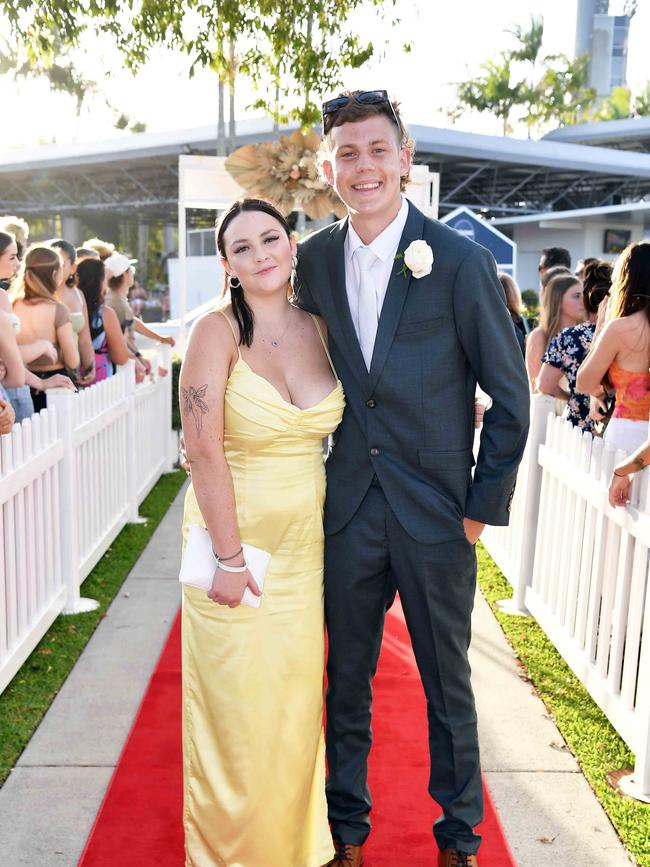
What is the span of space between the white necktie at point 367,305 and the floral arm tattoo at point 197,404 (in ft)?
1.71

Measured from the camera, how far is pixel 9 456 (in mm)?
3977

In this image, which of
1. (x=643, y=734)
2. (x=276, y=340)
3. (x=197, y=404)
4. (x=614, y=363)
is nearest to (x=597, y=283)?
(x=614, y=363)

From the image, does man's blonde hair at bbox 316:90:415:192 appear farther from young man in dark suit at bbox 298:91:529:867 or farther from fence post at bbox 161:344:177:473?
fence post at bbox 161:344:177:473

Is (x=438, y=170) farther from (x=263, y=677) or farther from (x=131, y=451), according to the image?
(x=263, y=677)

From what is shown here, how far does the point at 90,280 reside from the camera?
721 cm

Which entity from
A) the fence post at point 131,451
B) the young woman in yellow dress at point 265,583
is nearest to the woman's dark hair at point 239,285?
the young woman in yellow dress at point 265,583

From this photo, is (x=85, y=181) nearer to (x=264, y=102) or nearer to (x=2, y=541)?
(x=264, y=102)

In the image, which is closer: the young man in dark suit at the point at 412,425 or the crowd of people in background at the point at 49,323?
the young man in dark suit at the point at 412,425

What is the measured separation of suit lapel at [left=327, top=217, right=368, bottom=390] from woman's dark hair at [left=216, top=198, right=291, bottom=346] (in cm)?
21

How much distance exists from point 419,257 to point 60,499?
3153 mm

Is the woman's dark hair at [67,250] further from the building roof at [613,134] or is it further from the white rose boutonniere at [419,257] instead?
the building roof at [613,134]

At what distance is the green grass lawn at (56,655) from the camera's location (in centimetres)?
378

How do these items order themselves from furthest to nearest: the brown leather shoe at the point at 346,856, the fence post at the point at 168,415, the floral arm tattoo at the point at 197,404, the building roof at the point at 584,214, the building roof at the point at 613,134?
the building roof at the point at 613,134 → the building roof at the point at 584,214 → the fence post at the point at 168,415 → the brown leather shoe at the point at 346,856 → the floral arm tattoo at the point at 197,404

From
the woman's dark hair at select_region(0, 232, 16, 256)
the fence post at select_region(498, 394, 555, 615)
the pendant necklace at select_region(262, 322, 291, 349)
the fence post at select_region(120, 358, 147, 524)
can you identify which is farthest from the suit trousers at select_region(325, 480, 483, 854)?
the fence post at select_region(120, 358, 147, 524)
